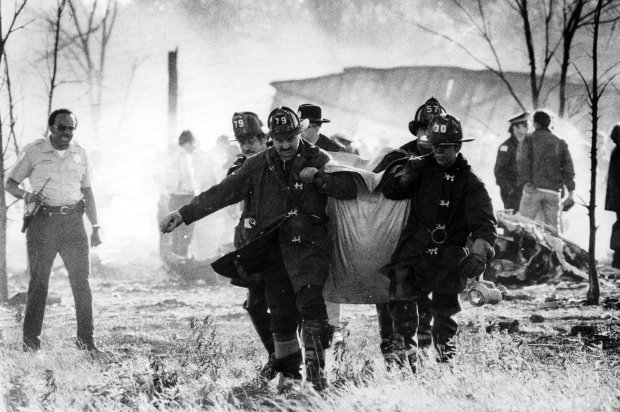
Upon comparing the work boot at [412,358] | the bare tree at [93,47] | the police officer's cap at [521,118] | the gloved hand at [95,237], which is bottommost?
the work boot at [412,358]

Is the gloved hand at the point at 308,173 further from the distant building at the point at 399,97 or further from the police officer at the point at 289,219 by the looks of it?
the distant building at the point at 399,97

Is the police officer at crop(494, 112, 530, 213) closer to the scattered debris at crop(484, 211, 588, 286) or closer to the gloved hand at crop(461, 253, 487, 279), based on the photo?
the scattered debris at crop(484, 211, 588, 286)

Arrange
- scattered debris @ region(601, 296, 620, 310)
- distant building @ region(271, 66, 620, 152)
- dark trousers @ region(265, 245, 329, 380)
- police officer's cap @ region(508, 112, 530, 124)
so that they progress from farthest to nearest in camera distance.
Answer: distant building @ region(271, 66, 620, 152) < police officer's cap @ region(508, 112, 530, 124) < scattered debris @ region(601, 296, 620, 310) < dark trousers @ region(265, 245, 329, 380)

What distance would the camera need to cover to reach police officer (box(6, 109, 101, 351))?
21.6 ft

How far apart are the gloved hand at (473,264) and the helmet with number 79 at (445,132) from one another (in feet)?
2.58

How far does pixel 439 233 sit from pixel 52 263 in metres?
3.58

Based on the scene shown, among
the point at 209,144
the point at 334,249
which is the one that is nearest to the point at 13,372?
the point at 334,249

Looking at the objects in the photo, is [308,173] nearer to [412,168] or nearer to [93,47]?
[412,168]

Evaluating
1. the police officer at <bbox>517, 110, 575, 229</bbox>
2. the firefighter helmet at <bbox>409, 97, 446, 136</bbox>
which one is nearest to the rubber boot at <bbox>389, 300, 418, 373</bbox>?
the firefighter helmet at <bbox>409, 97, 446, 136</bbox>

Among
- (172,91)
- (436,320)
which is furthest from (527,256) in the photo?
(172,91)

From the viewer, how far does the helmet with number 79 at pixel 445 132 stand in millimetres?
4973

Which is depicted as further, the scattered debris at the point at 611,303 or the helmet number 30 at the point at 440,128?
the scattered debris at the point at 611,303

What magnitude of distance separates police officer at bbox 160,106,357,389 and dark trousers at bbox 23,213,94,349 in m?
1.85

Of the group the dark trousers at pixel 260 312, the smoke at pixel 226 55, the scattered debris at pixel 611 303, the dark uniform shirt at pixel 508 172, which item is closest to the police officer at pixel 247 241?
the dark trousers at pixel 260 312
